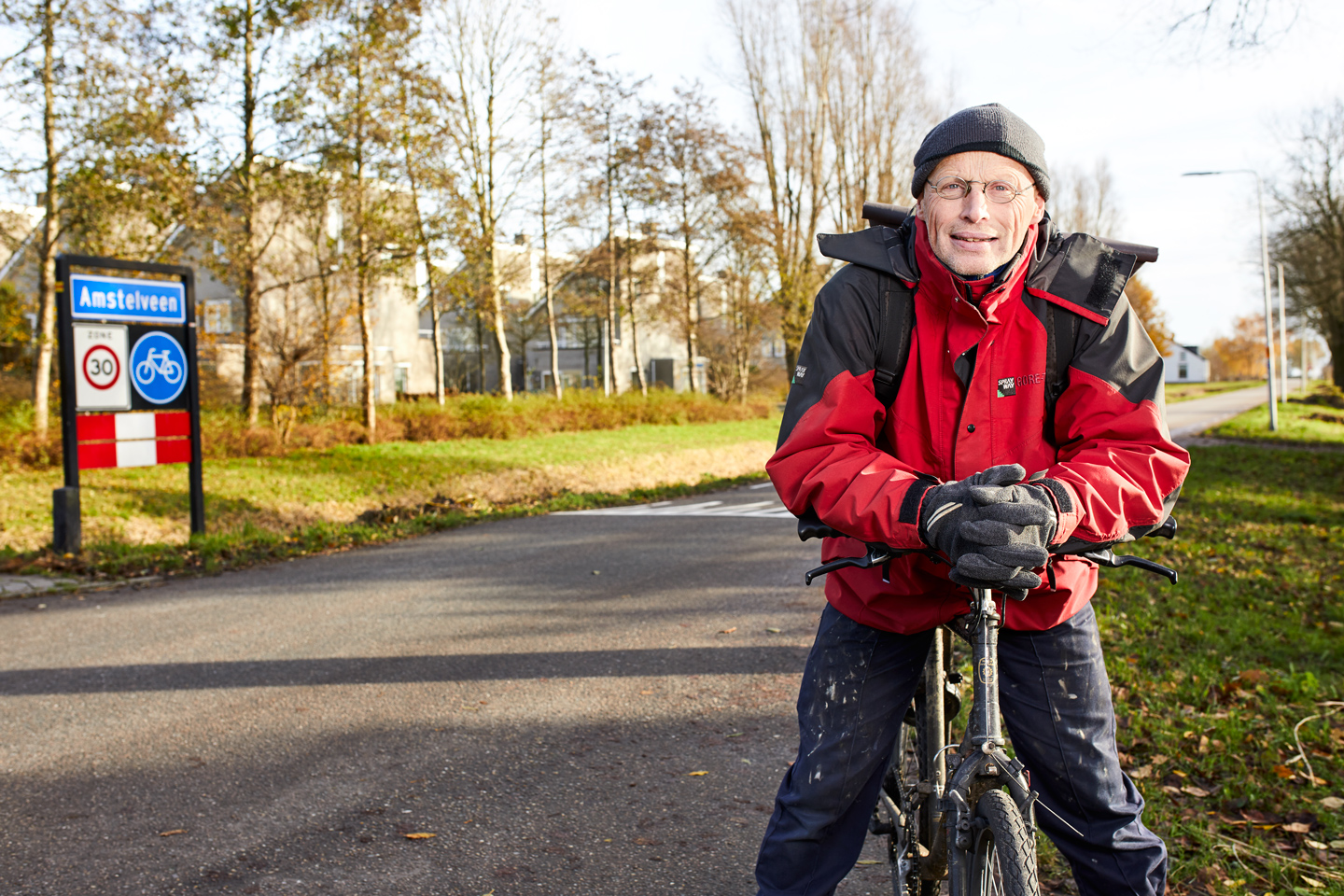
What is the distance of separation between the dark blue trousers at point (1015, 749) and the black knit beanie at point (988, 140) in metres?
1.00

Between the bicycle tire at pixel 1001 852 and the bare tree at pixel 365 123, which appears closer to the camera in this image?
the bicycle tire at pixel 1001 852

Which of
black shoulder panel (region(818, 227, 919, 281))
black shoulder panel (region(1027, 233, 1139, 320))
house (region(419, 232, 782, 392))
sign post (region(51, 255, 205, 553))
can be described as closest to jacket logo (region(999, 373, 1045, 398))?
black shoulder panel (region(1027, 233, 1139, 320))

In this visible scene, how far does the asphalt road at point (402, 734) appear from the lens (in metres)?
3.37

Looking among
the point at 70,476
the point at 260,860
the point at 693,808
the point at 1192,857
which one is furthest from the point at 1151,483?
the point at 70,476

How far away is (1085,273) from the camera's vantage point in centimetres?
222

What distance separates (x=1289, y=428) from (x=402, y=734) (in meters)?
29.5

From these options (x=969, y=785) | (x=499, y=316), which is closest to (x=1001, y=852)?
(x=969, y=785)

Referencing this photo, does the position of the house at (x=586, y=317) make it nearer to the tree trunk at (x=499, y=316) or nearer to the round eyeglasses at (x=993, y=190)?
the tree trunk at (x=499, y=316)

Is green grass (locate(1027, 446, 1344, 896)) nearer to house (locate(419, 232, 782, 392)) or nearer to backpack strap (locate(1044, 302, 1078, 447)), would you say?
backpack strap (locate(1044, 302, 1078, 447))

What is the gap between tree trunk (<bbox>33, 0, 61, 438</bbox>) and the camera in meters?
15.0

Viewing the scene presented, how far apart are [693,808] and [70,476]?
27.1 feet

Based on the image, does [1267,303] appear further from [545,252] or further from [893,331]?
[893,331]

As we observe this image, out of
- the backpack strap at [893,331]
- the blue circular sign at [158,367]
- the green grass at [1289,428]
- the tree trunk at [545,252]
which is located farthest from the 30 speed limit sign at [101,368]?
the green grass at [1289,428]

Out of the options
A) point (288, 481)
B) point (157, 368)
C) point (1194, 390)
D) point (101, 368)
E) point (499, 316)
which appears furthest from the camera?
point (1194, 390)
